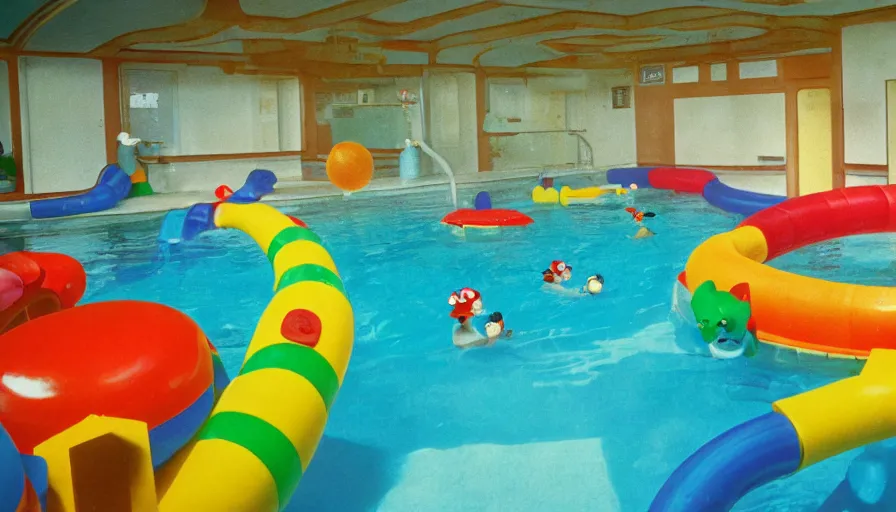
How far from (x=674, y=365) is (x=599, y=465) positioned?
1.56 metres

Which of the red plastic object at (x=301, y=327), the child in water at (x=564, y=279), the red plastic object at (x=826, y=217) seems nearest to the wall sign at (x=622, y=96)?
the red plastic object at (x=826, y=217)

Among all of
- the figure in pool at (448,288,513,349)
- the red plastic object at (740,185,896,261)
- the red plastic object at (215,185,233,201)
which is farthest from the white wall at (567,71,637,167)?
the figure in pool at (448,288,513,349)

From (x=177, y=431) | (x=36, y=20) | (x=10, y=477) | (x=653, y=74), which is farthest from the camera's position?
(x=653, y=74)

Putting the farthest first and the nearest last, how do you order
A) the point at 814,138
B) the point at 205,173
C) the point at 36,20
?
1. the point at 205,173
2. the point at 814,138
3. the point at 36,20

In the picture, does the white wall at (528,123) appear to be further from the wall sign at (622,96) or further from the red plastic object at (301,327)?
the red plastic object at (301,327)

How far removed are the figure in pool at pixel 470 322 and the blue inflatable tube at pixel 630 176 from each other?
10.8 meters

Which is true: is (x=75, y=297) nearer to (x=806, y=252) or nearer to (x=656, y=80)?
(x=806, y=252)

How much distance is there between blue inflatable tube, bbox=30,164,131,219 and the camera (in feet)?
36.0

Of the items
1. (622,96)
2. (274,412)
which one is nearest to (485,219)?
(274,412)

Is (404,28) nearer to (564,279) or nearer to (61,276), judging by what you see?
(564,279)

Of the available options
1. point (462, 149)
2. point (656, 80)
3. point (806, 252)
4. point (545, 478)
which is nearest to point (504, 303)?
point (545, 478)

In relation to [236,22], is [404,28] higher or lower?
higher

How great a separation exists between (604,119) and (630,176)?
362cm

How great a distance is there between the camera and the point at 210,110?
14664 mm
